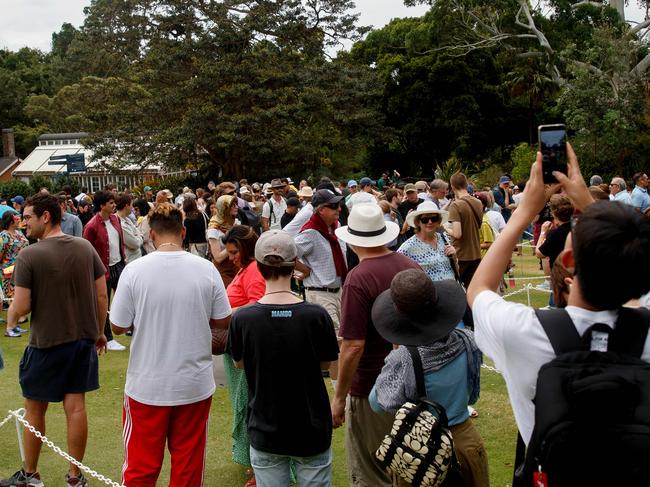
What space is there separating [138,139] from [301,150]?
328 inches

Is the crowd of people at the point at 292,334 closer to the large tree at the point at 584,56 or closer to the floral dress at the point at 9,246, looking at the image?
the floral dress at the point at 9,246

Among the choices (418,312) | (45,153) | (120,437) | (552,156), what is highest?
(45,153)

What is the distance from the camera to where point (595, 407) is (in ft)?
6.10

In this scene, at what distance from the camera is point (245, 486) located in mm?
5301

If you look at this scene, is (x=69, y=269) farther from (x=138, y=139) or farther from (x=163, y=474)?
(x=138, y=139)

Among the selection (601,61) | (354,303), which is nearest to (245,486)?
(354,303)

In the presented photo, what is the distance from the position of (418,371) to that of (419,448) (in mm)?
455

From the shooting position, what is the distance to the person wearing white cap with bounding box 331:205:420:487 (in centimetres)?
423

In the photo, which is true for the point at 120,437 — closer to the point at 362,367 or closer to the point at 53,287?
the point at 53,287

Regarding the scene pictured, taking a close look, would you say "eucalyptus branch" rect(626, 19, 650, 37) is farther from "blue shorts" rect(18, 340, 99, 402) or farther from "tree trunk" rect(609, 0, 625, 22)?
"blue shorts" rect(18, 340, 99, 402)

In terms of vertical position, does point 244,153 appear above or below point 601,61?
below

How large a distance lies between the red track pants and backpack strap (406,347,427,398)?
1.50m

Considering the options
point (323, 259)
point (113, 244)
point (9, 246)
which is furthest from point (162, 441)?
point (9, 246)

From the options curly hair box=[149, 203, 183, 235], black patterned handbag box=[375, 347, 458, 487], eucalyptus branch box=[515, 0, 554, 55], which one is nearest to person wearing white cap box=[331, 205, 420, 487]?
black patterned handbag box=[375, 347, 458, 487]
